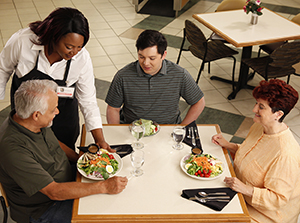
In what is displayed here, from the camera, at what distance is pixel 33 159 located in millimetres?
1863

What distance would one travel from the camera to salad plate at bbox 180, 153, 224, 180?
6.66ft

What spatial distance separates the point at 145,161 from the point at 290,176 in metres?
0.90

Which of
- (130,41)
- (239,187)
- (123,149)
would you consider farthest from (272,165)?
(130,41)

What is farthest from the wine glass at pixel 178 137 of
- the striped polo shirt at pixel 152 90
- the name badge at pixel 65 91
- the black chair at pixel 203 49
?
the black chair at pixel 203 49

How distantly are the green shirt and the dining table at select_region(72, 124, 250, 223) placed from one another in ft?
0.68

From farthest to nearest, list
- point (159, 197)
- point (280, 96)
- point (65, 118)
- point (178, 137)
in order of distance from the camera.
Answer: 1. point (65, 118)
2. point (178, 137)
3. point (280, 96)
4. point (159, 197)

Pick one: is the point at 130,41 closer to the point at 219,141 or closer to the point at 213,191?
the point at 219,141

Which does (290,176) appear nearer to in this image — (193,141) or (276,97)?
(276,97)

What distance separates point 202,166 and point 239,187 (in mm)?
256

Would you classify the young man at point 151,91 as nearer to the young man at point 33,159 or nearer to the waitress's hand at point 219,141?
the waitress's hand at point 219,141

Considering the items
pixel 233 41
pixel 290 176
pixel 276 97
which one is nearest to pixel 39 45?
pixel 276 97

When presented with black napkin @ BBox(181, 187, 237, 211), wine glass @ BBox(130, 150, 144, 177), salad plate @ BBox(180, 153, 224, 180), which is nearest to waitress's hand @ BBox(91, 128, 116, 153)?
wine glass @ BBox(130, 150, 144, 177)

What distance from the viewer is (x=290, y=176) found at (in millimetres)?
1924

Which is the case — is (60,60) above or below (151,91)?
above
